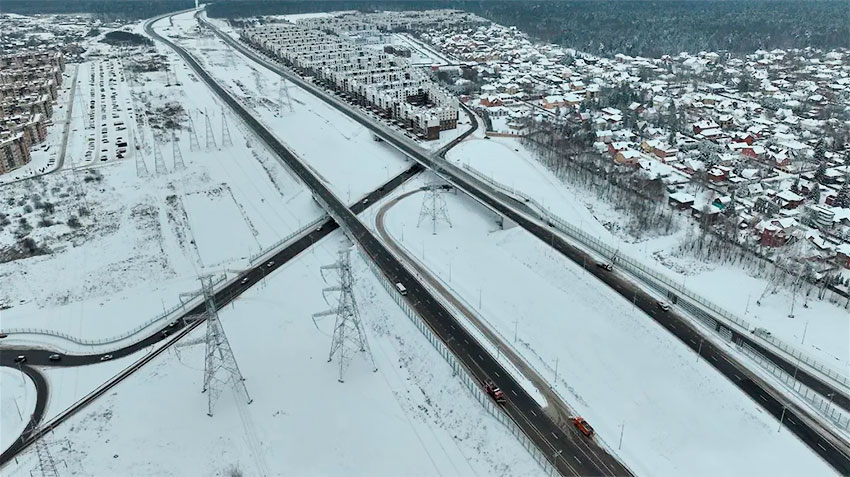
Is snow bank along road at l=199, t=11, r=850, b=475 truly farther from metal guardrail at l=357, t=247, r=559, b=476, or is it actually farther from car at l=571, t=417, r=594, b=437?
metal guardrail at l=357, t=247, r=559, b=476

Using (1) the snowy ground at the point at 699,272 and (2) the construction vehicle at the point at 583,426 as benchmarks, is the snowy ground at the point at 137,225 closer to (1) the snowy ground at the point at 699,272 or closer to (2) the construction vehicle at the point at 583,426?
(1) the snowy ground at the point at 699,272

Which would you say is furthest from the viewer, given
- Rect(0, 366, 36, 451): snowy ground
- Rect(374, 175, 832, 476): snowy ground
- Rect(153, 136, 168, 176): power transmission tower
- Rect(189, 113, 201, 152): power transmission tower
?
Rect(189, 113, 201, 152): power transmission tower


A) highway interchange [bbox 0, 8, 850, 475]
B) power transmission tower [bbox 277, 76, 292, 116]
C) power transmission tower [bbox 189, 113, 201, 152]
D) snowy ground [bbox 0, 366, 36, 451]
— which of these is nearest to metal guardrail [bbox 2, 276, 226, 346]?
highway interchange [bbox 0, 8, 850, 475]

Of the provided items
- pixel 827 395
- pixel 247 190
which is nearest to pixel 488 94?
pixel 247 190

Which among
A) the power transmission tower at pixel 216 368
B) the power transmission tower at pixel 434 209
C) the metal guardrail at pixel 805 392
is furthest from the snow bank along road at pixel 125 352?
the metal guardrail at pixel 805 392

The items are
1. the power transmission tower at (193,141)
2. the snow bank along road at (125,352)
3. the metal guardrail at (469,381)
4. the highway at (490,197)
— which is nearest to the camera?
the metal guardrail at (469,381)

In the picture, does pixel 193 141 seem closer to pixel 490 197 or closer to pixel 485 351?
pixel 490 197
